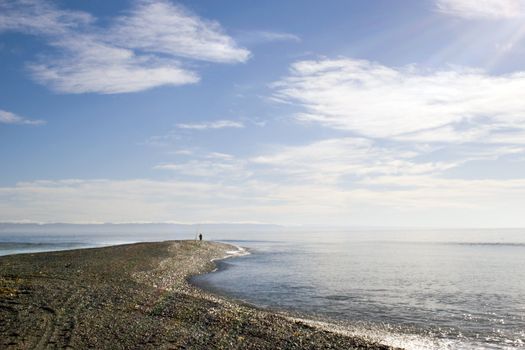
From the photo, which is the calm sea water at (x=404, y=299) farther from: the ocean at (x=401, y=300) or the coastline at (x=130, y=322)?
the coastline at (x=130, y=322)

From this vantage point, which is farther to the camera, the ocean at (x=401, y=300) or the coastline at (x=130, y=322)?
the ocean at (x=401, y=300)

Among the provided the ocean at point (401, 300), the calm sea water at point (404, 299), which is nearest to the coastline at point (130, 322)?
the ocean at point (401, 300)

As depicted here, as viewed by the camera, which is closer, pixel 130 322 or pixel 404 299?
pixel 130 322

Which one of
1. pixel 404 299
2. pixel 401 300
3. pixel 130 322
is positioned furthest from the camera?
pixel 404 299

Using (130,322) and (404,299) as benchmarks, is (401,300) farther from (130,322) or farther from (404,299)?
(130,322)

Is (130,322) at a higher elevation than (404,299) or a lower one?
higher

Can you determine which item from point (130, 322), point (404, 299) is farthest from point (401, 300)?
point (130, 322)

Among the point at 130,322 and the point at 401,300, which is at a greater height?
the point at 130,322

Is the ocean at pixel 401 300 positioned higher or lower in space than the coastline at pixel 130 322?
lower

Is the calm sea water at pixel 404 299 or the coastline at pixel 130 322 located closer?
the coastline at pixel 130 322

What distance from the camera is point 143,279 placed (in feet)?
121

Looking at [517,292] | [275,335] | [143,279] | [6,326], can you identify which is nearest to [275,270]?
[143,279]

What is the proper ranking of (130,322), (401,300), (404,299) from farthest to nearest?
(404,299) → (401,300) → (130,322)

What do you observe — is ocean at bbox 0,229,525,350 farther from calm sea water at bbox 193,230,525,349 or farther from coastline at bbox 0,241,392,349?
coastline at bbox 0,241,392,349
